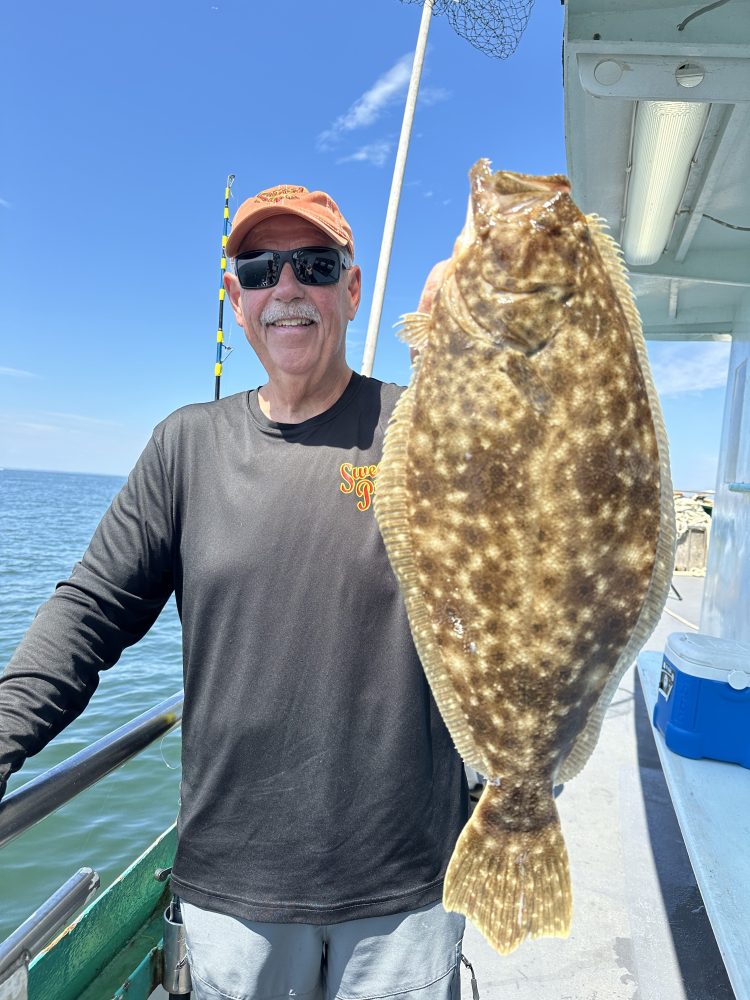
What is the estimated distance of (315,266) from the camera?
2.19m

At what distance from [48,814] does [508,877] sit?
1.26 m

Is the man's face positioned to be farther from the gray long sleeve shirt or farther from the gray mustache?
the gray long sleeve shirt

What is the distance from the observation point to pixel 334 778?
200 centimetres

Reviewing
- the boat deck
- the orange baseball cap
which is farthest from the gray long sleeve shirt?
the boat deck

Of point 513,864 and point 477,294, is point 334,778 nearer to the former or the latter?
point 513,864

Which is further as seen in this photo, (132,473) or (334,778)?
(132,473)

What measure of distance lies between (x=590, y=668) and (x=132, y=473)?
149cm

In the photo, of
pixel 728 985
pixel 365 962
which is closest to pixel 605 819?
pixel 728 985

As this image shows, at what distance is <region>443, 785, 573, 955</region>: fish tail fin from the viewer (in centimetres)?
161

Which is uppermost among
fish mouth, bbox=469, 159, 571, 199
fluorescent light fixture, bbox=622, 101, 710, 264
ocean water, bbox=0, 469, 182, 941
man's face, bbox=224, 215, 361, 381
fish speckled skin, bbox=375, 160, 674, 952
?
fluorescent light fixture, bbox=622, 101, 710, 264

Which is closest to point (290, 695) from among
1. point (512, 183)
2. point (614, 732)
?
point (512, 183)

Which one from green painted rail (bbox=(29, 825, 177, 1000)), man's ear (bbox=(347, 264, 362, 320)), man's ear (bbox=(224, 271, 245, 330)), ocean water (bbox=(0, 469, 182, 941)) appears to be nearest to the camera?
man's ear (bbox=(224, 271, 245, 330))

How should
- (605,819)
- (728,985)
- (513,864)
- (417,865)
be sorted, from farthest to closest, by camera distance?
(605,819), (728,985), (417,865), (513,864)

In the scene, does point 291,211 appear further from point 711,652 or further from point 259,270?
point 711,652
